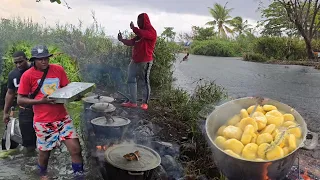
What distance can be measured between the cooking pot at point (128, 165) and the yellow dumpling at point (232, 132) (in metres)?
0.81

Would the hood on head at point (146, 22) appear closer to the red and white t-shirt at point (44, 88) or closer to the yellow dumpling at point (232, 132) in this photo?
the red and white t-shirt at point (44, 88)

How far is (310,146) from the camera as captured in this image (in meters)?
3.74

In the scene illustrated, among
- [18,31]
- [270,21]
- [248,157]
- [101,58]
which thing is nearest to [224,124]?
[248,157]

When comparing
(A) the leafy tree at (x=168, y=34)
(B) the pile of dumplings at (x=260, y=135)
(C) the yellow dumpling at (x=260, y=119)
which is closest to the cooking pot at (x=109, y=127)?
(B) the pile of dumplings at (x=260, y=135)

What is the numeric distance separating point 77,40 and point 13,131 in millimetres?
5241

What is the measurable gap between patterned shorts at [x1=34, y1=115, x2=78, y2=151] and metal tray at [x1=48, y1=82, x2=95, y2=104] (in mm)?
426

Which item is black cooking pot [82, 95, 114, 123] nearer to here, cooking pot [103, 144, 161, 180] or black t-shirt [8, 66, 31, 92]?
black t-shirt [8, 66, 31, 92]

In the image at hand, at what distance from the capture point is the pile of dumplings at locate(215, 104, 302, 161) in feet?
11.2

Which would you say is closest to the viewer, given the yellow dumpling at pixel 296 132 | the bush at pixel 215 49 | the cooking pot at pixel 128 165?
the cooking pot at pixel 128 165

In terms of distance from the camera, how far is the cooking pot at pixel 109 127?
416 centimetres

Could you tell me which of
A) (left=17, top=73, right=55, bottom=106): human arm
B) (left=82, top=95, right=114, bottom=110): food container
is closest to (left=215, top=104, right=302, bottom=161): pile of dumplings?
(left=82, top=95, right=114, bottom=110): food container

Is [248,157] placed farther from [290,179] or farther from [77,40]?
[77,40]

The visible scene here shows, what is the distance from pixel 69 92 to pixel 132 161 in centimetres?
100

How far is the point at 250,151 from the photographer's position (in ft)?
11.3
